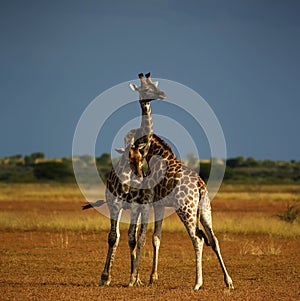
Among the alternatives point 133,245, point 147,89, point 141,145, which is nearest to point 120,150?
point 141,145

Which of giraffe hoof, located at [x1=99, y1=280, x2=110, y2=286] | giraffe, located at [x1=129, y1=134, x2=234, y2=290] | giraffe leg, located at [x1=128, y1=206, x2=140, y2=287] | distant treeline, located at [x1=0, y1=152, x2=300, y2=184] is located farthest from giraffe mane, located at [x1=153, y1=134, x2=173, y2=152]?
distant treeline, located at [x1=0, y1=152, x2=300, y2=184]

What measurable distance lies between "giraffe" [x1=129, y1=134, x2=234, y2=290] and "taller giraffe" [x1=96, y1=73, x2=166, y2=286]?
177 mm

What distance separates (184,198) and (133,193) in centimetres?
93

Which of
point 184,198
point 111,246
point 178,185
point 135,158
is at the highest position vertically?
point 135,158

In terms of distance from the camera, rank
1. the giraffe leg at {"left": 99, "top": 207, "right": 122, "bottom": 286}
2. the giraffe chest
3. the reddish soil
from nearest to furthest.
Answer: the reddish soil
the giraffe chest
the giraffe leg at {"left": 99, "top": 207, "right": 122, "bottom": 286}

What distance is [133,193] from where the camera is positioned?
11.0 m

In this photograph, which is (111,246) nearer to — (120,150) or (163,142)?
(120,150)

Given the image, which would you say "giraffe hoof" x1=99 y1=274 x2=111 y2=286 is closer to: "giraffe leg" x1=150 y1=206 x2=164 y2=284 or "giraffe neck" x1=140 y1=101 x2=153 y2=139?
"giraffe leg" x1=150 y1=206 x2=164 y2=284

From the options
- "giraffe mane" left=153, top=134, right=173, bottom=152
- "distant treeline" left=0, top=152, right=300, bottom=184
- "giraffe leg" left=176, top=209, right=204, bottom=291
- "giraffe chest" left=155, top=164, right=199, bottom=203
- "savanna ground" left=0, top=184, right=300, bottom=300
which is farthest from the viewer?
"distant treeline" left=0, top=152, right=300, bottom=184

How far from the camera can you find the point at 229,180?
75.6 meters

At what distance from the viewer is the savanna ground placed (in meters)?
10.2

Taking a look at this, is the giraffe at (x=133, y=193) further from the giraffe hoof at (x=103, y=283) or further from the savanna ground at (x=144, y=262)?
the savanna ground at (x=144, y=262)

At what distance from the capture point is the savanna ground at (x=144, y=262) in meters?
10.2

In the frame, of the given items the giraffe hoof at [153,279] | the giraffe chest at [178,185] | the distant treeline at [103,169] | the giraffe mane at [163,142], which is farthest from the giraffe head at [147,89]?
the distant treeline at [103,169]
